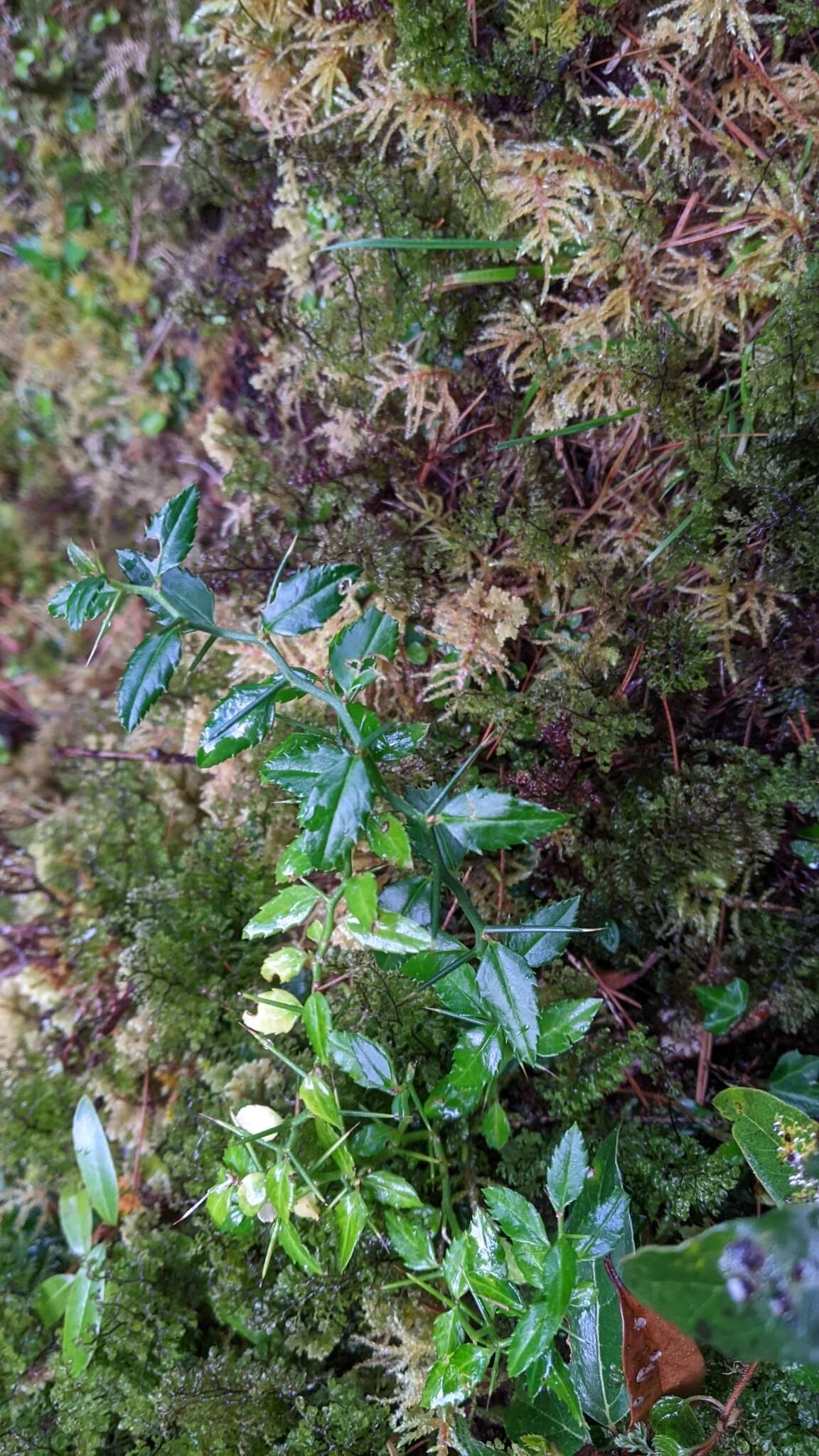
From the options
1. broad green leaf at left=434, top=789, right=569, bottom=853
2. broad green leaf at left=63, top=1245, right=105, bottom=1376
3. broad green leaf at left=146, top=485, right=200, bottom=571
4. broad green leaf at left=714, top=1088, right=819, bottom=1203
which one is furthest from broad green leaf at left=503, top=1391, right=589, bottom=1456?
broad green leaf at left=146, top=485, right=200, bottom=571

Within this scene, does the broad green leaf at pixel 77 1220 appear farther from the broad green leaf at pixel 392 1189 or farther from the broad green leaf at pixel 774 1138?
the broad green leaf at pixel 774 1138

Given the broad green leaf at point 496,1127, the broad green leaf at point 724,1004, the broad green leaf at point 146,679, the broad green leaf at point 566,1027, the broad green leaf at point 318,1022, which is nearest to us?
the broad green leaf at point 146,679

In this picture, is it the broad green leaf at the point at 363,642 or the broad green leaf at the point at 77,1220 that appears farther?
the broad green leaf at the point at 77,1220

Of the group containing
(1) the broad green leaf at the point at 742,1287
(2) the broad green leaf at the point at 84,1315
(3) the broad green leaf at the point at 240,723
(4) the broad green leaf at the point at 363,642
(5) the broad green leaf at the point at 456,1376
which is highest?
(4) the broad green leaf at the point at 363,642

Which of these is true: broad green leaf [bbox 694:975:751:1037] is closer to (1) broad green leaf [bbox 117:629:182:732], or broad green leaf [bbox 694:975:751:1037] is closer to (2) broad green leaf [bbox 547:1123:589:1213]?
(2) broad green leaf [bbox 547:1123:589:1213]

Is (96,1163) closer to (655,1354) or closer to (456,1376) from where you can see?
(456,1376)

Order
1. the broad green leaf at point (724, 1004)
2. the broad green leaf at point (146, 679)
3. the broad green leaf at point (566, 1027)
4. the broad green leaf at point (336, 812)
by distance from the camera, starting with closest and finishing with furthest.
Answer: the broad green leaf at point (336, 812) → the broad green leaf at point (146, 679) → the broad green leaf at point (566, 1027) → the broad green leaf at point (724, 1004)

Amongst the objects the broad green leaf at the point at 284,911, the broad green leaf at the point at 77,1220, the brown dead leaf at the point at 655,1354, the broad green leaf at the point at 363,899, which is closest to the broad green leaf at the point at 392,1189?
the brown dead leaf at the point at 655,1354
